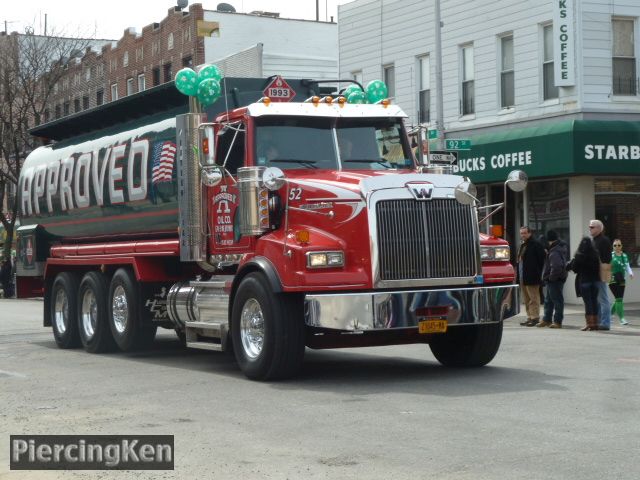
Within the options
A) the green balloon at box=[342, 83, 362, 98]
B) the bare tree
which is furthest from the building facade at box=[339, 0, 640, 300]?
the bare tree

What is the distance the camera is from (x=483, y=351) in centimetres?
1336

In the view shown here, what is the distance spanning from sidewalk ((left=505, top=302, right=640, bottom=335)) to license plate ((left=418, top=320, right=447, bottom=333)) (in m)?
8.57

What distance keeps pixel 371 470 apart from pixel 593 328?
44.0ft

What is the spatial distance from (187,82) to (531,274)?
1002cm

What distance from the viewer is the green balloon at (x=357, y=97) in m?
14.9

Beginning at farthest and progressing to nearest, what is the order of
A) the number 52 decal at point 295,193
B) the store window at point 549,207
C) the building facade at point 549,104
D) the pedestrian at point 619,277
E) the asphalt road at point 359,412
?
the store window at point 549,207, the building facade at point 549,104, the pedestrian at point 619,277, the number 52 decal at point 295,193, the asphalt road at point 359,412

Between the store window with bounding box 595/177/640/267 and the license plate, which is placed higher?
the store window with bounding box 595/177/640/267

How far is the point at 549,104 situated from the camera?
27.8m

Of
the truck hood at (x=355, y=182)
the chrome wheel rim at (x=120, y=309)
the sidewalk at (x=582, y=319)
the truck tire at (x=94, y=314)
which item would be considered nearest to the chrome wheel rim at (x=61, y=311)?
the truck tire at (x=94, y=314)

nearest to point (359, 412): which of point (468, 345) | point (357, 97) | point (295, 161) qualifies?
point (468, 345)

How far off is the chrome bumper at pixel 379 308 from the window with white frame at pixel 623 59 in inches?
650

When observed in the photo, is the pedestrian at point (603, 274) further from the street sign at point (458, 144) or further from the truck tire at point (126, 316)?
the truck tire at point (126, 316)

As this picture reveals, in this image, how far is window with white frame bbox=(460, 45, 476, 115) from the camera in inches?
1218

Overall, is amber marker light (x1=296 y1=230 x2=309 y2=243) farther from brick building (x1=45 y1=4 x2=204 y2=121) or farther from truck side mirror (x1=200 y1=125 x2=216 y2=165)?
brick building (x1=45 y1=4 x2=204 y2=121)
